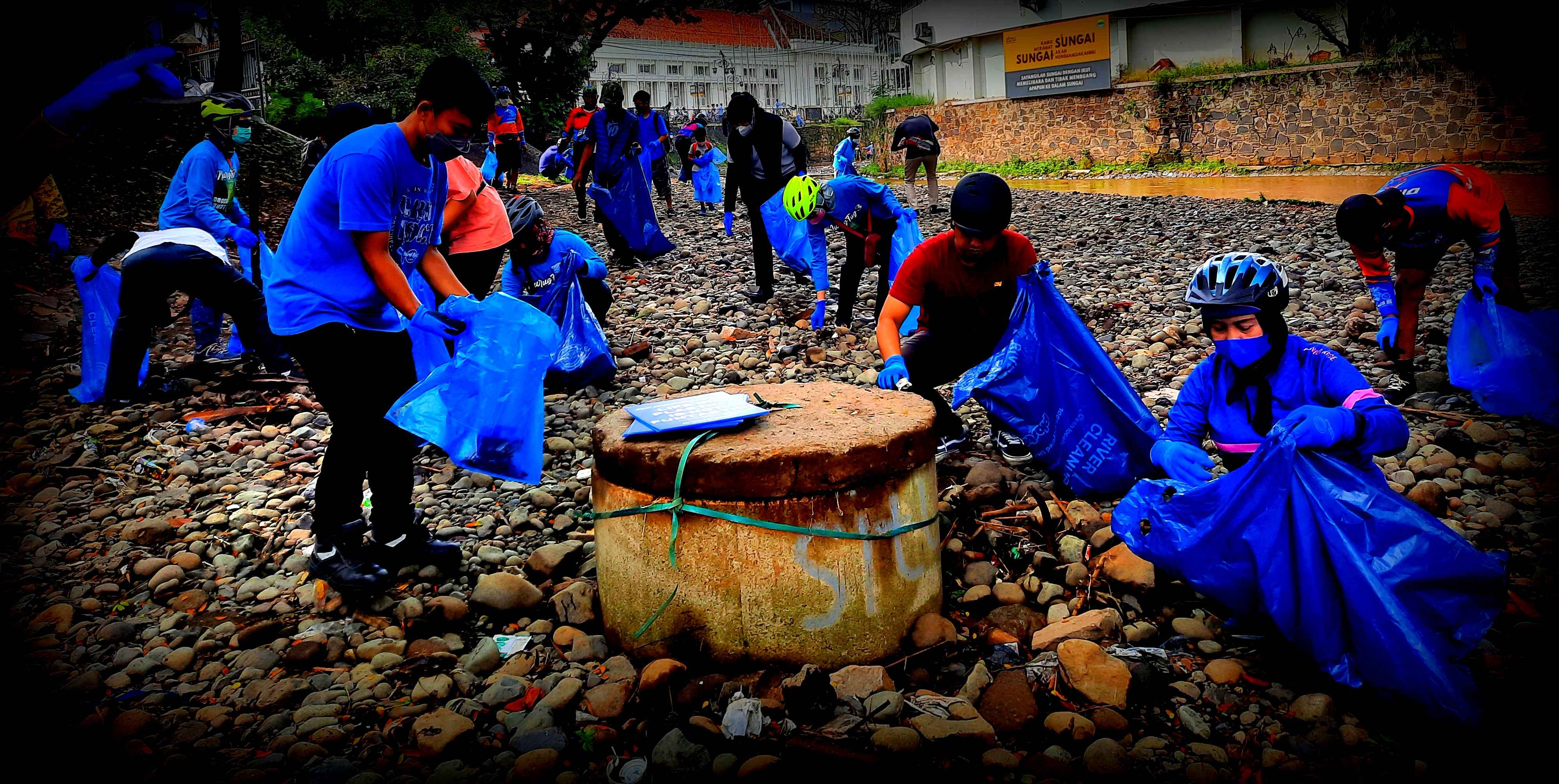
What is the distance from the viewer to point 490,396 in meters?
2.72

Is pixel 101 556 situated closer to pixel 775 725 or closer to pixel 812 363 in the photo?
pixel 775 725

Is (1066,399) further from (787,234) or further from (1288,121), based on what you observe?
(1288,121)

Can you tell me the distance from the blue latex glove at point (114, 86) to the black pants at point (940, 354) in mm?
Answer: 2749

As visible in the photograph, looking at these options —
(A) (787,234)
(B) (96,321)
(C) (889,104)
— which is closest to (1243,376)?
(A) (787,234)

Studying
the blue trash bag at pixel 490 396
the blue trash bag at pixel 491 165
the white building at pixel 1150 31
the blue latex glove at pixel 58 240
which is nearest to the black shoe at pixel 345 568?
the blue trash bag at pixel 490 396

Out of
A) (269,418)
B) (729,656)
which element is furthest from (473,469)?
(269,418)

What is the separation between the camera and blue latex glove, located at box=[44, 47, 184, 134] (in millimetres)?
1696

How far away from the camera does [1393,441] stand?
2.26m

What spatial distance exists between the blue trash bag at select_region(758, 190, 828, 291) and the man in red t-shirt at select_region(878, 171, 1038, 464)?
276cm

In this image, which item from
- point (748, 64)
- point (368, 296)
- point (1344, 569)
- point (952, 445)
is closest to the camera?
point (1344, 569)

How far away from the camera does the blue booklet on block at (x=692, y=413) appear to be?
249 cm

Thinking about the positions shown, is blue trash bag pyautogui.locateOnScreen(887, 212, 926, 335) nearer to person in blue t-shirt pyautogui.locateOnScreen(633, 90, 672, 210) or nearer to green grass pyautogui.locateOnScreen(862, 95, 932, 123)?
person in blue t-shirt pyautogui.locateOnScreen(633, 90, 672, 210)

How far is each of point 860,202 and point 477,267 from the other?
8.36 ft

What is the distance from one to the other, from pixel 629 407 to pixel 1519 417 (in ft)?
13.6
